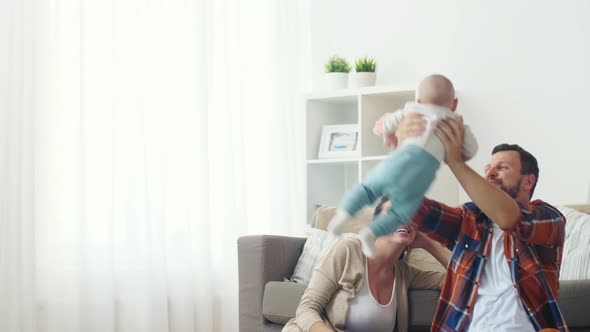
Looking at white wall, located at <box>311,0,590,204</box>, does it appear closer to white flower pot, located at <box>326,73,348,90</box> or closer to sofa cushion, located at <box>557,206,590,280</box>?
white flower pot, located at <box>326,73,348,90</box>

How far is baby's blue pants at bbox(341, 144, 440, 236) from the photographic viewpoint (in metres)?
1.65

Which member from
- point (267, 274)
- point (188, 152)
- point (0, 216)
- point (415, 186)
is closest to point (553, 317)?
point (415, 186)

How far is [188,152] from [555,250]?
257 cm

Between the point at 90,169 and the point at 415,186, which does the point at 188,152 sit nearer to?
the point at 90,169

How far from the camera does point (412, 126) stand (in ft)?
5.69

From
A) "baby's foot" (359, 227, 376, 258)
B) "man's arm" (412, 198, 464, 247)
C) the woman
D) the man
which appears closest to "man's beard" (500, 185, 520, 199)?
the man

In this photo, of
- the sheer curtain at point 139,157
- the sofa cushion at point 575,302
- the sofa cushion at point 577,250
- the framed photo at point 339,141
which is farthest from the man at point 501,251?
the framed photo at point 339,141

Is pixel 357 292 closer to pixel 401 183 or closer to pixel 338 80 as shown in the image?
pixel 401 183

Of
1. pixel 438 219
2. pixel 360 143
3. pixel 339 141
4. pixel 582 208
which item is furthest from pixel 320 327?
pixel 339 141

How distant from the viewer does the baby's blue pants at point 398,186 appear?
5.43ft

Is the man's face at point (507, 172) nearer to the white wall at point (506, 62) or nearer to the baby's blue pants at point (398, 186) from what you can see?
the baby's blue pants at point (398, 186)

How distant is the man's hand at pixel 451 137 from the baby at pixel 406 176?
11 millimetres

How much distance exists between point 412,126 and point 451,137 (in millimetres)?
87

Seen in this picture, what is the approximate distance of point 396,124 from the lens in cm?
181
